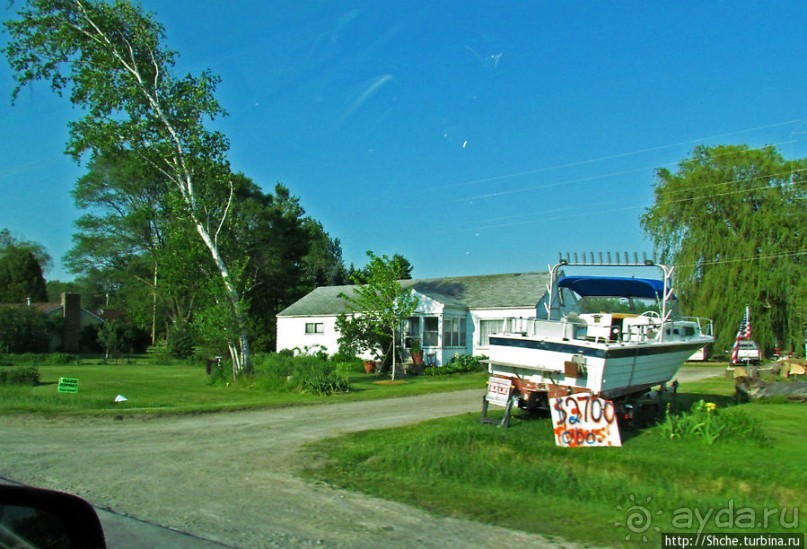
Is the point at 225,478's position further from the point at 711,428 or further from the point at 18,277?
the point at 18,277

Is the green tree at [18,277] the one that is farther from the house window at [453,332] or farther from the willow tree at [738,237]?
the willow tree at [738,237]

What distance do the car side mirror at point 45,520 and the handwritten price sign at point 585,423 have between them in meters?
8.85

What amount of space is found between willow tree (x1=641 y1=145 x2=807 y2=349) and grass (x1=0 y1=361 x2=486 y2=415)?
18.4 meters

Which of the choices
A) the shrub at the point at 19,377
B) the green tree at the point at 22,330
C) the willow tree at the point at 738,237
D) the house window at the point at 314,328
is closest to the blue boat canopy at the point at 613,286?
the shrub at the point at 19,377

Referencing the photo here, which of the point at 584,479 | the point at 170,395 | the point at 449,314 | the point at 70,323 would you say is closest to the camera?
the point at 584,479

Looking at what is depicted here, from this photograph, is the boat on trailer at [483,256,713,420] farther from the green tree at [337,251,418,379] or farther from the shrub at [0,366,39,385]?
the shrub at [0,366,39,385]

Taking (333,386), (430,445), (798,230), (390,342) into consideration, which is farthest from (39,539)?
(798,230)

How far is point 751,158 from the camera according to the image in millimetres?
41250

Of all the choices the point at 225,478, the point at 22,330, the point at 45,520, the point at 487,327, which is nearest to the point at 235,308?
the point at 487,327

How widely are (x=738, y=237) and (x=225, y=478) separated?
38496mm

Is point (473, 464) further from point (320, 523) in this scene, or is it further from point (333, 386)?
point (333, 386)

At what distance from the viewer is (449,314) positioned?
3497cm

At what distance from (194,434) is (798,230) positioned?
1465 inches

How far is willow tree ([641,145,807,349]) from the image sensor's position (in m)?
39.4
